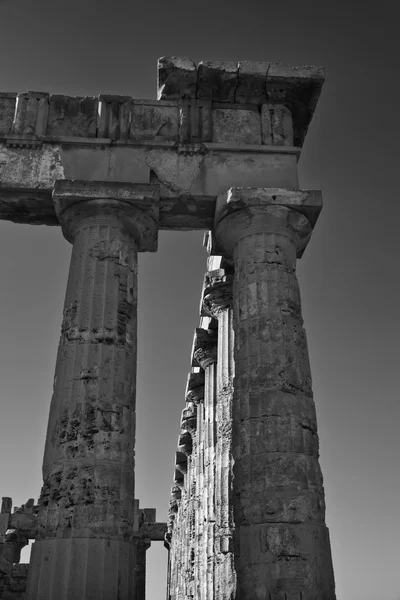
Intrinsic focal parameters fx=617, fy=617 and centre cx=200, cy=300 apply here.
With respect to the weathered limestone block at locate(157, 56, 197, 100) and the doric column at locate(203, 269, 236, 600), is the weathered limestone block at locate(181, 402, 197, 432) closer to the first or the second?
the doric column at locate(203, 269, 236, 600)

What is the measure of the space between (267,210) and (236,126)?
2890mm

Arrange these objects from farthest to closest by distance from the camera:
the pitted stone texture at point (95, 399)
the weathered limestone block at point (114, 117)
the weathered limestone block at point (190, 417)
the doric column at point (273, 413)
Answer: the weathered limestone block at point (190, 417), the weathered limestone block at point (114, 117), the pitted stone texture at point (95, 399), the doric column at point (273, 413)

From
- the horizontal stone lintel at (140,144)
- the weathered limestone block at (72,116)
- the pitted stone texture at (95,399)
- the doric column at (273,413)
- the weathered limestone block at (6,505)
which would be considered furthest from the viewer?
the weathered limestone block at (6,505)

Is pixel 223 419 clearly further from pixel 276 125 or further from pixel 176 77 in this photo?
pixel 176 77

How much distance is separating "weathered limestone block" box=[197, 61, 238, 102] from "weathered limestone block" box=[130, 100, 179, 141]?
848 mm

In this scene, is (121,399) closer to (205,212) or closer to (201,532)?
(205,212)

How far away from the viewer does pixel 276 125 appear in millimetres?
15367

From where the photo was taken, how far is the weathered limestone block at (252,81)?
15156 mm

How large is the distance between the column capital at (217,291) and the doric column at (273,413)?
315cm

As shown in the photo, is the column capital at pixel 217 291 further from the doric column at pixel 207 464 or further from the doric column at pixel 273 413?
the doric column at pixel 273 413

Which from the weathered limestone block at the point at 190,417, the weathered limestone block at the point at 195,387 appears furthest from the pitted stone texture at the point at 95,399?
the weathered limestone block at the point at 190,417

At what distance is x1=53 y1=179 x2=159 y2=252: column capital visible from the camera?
13648 mm

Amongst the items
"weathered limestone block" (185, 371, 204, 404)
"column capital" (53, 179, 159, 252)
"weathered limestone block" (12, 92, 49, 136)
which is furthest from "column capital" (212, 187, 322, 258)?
"weathered limestone block" (185, 371, 204, 404)

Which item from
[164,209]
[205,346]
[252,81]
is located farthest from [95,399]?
[205,346]
